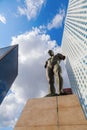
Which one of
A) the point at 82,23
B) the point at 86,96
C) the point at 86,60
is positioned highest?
the point at 82,23

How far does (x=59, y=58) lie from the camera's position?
812 cm

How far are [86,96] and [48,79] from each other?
6812 cm

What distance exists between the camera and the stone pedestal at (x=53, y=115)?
4570 millimetres

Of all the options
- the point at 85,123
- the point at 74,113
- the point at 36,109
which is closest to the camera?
the point at 85,123

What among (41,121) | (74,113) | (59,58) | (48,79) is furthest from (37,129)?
(59,58)

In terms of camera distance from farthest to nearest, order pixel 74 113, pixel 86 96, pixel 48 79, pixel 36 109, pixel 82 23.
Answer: pixel 82 23 → pixel 86 96 → pixel 48 79 → pixel 36 109 → pixel 74 113

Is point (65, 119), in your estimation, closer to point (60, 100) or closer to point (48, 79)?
point (60, 100)

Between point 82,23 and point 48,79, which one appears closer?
point 48,79

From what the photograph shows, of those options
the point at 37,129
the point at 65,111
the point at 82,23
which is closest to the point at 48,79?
the point at 65,111

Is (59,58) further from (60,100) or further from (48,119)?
(48,119)

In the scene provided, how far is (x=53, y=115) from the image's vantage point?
5.07m

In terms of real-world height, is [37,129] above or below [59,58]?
below

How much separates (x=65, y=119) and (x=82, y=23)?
85.0 m

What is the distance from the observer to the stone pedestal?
4.57m
